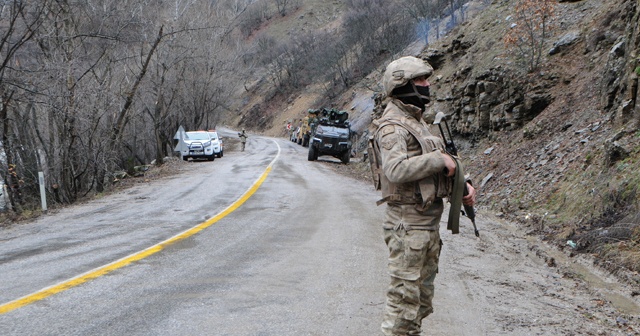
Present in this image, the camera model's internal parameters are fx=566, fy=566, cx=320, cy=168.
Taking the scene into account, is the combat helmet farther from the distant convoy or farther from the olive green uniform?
the distant convoy

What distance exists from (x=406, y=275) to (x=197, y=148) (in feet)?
92.8

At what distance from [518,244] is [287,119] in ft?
204

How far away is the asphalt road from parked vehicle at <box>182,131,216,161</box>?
19.8 meters

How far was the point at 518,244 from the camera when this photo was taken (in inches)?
347

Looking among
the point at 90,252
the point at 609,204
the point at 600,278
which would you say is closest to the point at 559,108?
the point at 609,204

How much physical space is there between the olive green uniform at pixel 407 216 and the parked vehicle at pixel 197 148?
28.1 m

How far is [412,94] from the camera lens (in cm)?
370

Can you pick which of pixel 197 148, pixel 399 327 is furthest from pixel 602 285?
pixel 197 148

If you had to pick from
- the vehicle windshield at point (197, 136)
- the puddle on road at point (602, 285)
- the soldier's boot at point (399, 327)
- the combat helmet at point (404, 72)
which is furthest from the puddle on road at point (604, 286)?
the vehicle windshield at point (197, 136)

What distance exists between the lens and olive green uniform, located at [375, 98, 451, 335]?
351 centimetres

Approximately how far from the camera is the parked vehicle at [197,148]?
30.8 m

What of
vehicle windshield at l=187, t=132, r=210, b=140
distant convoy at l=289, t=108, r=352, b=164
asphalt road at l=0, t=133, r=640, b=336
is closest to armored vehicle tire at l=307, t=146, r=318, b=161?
distant convoy at l=289, t=108, r=352, b=164

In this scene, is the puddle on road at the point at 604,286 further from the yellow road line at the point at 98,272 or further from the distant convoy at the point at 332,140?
the distant convoy at the point at 332,140

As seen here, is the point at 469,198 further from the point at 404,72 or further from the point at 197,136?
the point at 197,136
